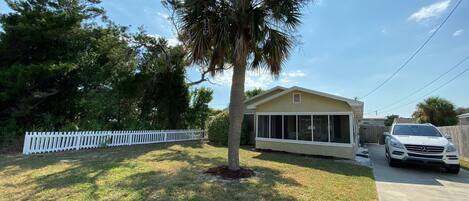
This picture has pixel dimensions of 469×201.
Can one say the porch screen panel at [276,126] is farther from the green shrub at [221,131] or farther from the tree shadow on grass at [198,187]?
the tree shadow on grass at [198,187]

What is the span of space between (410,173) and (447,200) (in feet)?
10.7

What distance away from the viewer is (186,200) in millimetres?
4688

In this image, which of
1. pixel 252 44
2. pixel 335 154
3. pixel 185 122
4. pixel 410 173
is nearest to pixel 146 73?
pixel 185 122

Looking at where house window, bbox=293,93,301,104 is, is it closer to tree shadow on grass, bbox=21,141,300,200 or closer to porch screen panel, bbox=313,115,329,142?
porch screen panel, bbox=313,115,329,142

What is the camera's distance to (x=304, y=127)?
12.4 m

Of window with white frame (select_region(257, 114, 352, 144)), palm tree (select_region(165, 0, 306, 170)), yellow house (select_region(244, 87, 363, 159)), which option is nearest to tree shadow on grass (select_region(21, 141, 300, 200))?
palm tree (select_region(165, 0, 306, 170))

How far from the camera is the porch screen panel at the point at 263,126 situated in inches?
535

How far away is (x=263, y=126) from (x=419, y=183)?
7.54 m

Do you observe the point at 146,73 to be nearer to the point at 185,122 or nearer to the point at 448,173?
the point at 185,122

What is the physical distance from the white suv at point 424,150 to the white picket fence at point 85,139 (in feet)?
38.2

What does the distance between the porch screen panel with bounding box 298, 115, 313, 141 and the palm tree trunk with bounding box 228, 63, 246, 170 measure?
6.15 meters

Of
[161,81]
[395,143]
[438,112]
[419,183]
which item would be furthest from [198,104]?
[438,112]

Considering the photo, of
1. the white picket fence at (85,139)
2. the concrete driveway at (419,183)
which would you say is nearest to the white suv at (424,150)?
the concrete driveway at (419,183)

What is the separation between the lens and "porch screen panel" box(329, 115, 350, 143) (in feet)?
37.1
